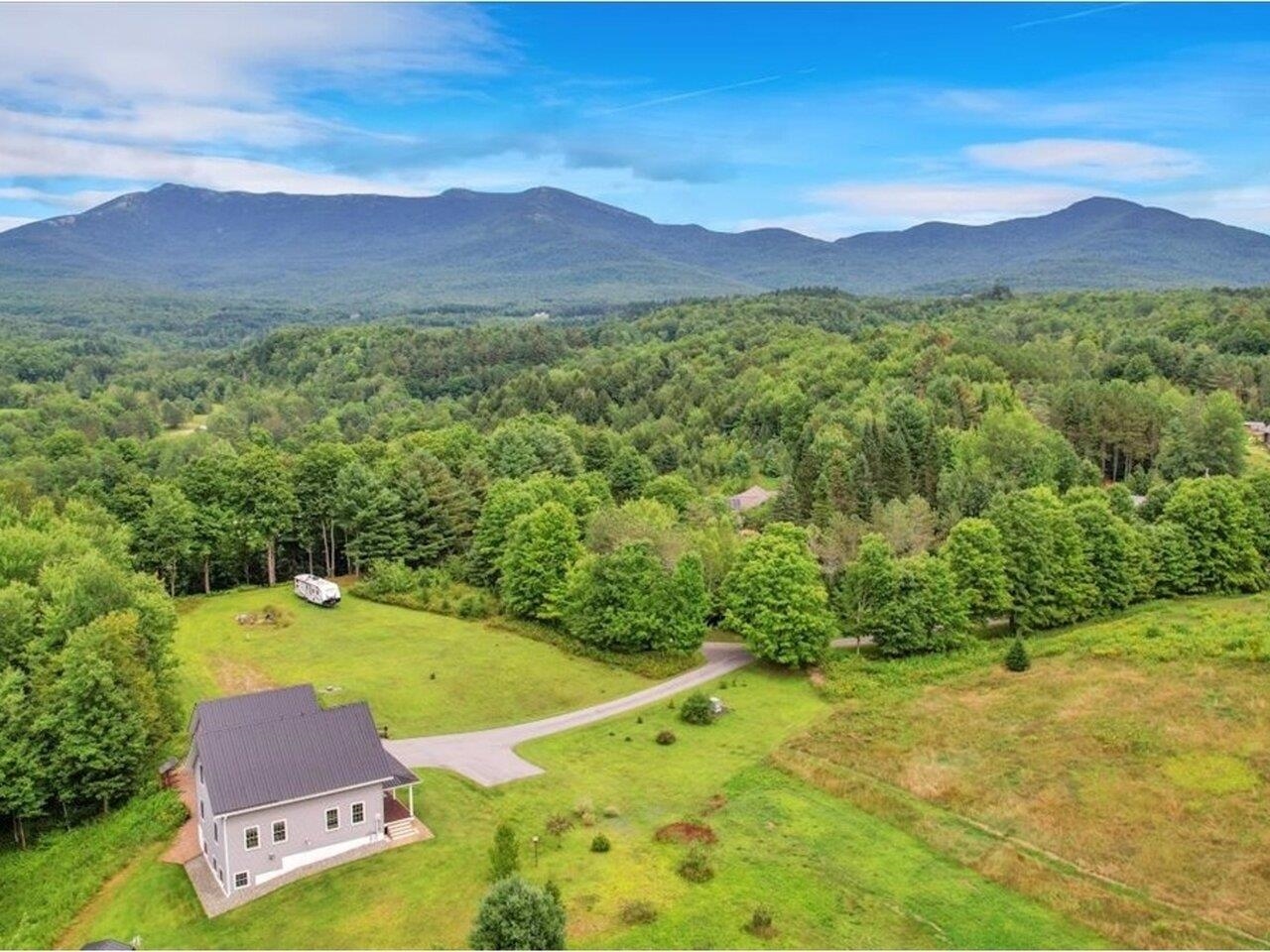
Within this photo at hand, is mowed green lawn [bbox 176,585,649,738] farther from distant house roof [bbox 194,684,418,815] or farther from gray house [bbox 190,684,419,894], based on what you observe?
gray house [bbox 190,684,419,894]

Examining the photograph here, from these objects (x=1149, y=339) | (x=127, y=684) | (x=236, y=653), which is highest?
(x=1149, y=339)

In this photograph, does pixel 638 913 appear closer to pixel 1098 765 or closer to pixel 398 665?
pixel 1098 765

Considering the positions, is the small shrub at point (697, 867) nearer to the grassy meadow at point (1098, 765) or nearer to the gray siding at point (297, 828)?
the grassy meadow at point (1098, 765)

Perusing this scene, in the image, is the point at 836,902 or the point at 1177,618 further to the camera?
the point at 1177,618

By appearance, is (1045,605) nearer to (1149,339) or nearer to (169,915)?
(169,915)

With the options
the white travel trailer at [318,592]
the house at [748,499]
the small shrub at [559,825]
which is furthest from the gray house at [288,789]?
the house at [748,499]

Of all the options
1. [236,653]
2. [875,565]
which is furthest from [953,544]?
[236,653]
